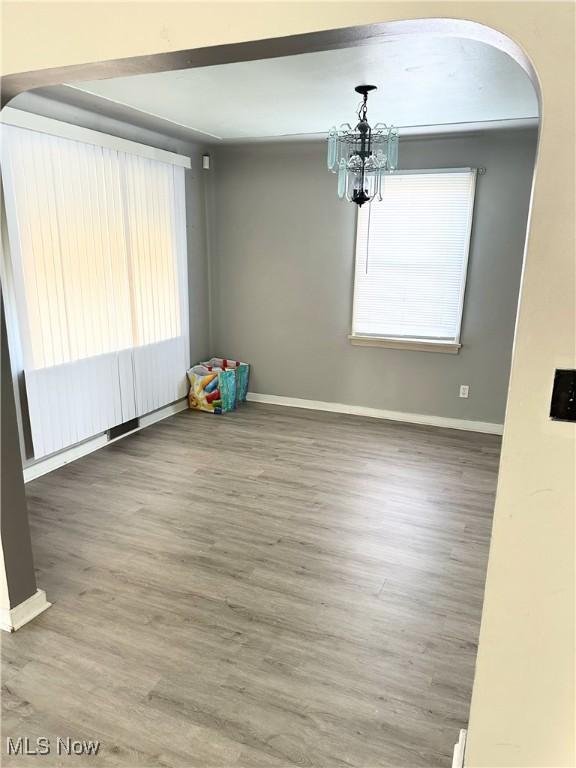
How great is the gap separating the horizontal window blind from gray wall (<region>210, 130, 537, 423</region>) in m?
0.10

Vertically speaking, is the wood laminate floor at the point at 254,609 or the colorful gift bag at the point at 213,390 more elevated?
the colorful gift bag at the point at 213,390

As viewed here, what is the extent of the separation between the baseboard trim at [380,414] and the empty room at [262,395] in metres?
0.02

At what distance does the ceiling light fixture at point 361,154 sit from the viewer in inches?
120

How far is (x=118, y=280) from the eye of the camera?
158 inches

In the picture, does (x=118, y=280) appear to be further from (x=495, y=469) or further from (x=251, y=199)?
(x=495, y=469)

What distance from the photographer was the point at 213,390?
4977 millimetres

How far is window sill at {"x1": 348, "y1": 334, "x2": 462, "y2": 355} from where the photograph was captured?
4.55 m

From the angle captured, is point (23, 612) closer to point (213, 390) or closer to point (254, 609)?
point (254, 609)

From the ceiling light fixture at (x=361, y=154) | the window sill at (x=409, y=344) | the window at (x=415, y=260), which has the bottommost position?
the window sill at (x=409, y=344)

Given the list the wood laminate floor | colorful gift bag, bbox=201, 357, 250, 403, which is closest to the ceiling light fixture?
the wood laminate floor

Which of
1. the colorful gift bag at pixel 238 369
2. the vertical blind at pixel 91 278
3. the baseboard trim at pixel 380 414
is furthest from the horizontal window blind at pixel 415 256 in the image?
the vertical blind at pixel 91 278

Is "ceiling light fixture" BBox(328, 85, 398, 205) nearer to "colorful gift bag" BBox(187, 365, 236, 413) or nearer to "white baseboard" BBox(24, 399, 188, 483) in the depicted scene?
"colorful gift bag" BBox(187, 365, 236, 413)

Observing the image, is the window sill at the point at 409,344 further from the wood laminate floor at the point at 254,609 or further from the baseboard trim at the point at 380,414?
the wood laminate floor at the point at 254,609

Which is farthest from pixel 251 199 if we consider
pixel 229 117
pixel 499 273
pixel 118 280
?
pixel 499 273
